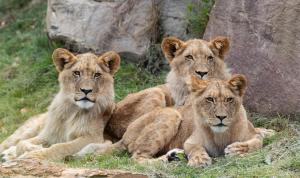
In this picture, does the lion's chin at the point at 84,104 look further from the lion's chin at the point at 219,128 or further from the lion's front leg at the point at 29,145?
the lion's chin at the point at 219,128

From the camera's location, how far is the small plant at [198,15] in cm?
1141

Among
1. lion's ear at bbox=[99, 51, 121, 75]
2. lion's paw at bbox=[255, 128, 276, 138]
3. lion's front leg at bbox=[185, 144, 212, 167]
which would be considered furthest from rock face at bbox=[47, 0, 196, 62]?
lion's front leg at bbox=[185, 144, 212, 167]

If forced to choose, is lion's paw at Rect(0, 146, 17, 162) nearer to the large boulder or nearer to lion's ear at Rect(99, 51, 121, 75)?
lion's ear at Rect(99, 51, 121, 75)

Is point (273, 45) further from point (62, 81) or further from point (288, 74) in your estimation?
point (62, 81)

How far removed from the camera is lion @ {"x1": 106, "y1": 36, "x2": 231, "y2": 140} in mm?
9227

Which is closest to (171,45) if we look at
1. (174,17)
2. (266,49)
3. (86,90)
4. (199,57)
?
(199,57)

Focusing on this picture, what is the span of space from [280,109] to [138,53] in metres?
3.23

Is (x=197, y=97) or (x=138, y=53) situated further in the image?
(x=138, y=53)

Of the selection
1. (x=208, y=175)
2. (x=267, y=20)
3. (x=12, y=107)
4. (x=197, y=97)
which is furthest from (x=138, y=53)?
(x=208, y=175)

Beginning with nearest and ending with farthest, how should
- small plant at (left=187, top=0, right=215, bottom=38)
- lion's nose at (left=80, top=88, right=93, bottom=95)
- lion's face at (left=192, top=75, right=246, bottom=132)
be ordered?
lion's face at (left=192, top=75, right=246, bottom=132)
lion's nose at (left=80, top=88, right=93, bottom=95)
small plant at (left=187, top=0, right=215, bottom=38)

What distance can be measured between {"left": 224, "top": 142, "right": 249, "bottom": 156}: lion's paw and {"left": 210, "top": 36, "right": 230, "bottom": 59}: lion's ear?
1.67 m

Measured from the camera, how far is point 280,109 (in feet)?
30.5

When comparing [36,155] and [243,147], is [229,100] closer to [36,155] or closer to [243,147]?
[243,147]

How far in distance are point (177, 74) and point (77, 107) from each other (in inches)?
47.7
